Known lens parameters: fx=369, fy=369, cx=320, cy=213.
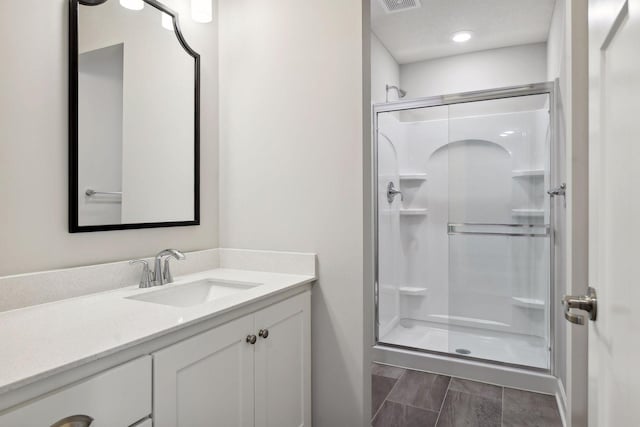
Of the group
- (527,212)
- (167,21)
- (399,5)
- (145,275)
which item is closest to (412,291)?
(527,212)

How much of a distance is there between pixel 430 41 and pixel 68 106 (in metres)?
2.84

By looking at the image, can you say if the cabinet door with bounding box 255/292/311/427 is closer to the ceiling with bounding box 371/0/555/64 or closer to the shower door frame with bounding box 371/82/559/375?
the shower door frame with bounding box 371/82/559/375

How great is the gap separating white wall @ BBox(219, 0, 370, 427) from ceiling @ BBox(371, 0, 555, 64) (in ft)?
3.65

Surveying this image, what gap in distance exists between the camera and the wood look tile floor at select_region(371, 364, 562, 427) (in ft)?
6.33

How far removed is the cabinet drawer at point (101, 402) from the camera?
73cm

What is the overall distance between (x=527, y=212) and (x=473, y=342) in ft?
3.40

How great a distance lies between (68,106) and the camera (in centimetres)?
133

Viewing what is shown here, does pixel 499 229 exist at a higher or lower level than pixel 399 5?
lower

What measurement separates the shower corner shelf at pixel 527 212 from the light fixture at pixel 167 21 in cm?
256

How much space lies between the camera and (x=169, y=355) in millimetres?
1008

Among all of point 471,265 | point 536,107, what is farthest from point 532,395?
point 536,107

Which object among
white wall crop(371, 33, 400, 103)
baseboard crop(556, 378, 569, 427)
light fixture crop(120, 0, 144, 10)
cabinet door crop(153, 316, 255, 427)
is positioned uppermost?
white wall crop(371, 33, 400, 103)

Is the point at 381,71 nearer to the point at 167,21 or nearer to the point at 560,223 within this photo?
the point at 560,223

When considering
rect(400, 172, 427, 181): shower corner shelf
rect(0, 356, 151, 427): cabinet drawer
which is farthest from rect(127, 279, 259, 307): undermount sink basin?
rect(400, 172, 427, 181): shower corner shelf
